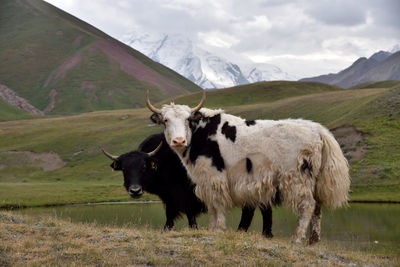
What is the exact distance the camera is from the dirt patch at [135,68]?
168 m

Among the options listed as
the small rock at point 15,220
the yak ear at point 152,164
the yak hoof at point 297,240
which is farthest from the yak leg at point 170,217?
the yak hoof at point 297,240

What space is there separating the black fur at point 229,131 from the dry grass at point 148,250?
2325 mm

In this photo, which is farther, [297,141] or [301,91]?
[301,91]

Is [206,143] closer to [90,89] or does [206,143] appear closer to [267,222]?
[267,222]

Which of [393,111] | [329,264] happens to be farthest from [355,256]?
[393,111]

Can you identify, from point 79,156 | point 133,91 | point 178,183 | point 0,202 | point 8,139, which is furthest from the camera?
point 133,91

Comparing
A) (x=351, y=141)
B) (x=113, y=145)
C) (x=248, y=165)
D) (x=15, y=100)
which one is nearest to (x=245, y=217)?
(x=248, y=165)

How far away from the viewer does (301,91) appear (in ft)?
309

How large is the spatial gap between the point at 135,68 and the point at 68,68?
25997mm

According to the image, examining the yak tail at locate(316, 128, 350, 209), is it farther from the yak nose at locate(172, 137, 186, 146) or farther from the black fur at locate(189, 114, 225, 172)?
the yak nose at locate(172, 137, 186, 146)

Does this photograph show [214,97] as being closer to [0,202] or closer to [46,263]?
[0,202]

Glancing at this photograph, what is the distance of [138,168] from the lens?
12.7 meters

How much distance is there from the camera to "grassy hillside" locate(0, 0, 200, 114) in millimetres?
145375

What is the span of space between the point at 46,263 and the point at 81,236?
6.37ft
